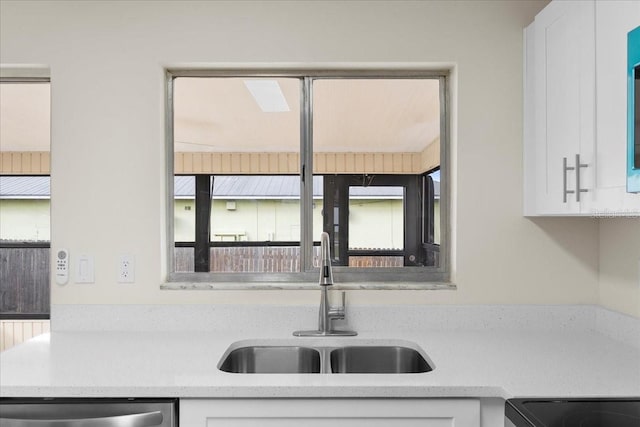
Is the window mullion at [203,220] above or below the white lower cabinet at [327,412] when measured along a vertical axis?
above

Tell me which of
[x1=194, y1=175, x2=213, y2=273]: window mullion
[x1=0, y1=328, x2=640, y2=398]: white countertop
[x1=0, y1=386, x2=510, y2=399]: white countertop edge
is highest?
[x1=194, y1=175, x2=213, y2=273]: window mullion

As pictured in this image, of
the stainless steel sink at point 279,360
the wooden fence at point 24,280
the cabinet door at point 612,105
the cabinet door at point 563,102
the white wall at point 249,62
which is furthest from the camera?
the wooden fence at point 24,280

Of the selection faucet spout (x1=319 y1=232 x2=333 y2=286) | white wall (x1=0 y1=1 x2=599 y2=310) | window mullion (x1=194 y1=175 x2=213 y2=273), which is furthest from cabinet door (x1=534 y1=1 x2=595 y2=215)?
window mullion (x1=194 y1=175 x2=213 y2=273)

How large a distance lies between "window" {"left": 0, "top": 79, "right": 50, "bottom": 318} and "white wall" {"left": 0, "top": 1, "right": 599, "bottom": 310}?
0.58 feet

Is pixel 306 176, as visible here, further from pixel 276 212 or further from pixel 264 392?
pixel 264 392

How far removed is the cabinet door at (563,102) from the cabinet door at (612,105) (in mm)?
38

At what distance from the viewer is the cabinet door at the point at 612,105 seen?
1.43 metres

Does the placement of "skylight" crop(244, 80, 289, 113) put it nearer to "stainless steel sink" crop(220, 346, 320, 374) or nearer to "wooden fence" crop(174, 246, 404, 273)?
"wooden fence" crop(174, 246, 404, 273)

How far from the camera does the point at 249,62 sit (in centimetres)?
218

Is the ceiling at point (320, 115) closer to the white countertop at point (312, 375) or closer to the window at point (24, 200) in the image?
the window at point (24, 200)

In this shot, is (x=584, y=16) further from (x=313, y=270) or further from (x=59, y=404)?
(x=59, y=404)

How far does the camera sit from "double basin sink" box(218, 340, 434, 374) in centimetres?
201

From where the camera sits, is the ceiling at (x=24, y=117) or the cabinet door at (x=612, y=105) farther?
the ceiling at (x=24, y=117)

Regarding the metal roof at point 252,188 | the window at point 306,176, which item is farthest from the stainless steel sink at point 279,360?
the metal roof at point 252,188
